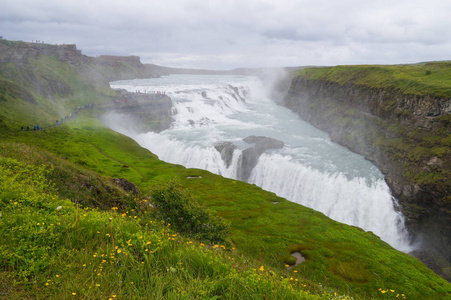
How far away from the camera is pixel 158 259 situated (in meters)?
6.35

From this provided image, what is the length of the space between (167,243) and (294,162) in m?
46.3

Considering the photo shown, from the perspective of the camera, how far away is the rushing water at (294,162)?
41719 mm

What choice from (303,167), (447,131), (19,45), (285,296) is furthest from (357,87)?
(19,45)

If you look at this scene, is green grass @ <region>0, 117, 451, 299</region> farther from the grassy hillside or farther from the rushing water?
the rushing water

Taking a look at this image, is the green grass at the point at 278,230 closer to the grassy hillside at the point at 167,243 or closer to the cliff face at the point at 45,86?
the grassy hillside at the point at 167,243

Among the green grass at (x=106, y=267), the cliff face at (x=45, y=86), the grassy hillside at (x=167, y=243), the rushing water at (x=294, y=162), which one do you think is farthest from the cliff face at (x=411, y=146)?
the cliff face at (x=45, y=86)

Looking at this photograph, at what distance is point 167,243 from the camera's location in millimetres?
6898

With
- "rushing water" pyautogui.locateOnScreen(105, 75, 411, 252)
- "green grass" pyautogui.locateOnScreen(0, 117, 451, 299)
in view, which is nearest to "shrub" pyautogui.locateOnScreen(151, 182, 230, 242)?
"green grass" pyautogui.locateOnScreen(0, 117, 451, 299)

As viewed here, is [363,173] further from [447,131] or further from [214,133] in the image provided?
[214,133]

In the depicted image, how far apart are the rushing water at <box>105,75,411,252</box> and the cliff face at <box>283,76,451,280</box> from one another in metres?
2.35

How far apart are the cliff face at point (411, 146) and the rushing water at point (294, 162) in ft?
7.72

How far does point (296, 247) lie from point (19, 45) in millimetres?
→ 155614

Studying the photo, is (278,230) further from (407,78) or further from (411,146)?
(407,78)

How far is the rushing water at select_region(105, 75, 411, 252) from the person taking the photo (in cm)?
4172
